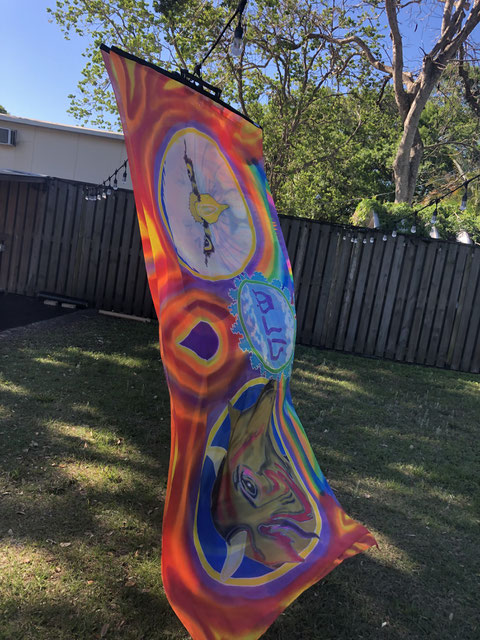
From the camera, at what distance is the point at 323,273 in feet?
28.8

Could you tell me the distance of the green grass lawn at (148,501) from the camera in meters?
2.39

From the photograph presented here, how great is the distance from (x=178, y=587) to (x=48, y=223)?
8.37 meters

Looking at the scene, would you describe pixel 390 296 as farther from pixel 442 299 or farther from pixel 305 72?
pixel 305 72

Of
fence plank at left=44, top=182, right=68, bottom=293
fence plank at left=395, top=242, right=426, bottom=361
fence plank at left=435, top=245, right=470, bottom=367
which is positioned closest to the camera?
fence plank at left=435, top=245, right=470, bottom=367

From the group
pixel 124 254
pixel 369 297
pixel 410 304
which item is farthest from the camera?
pixel 124 254

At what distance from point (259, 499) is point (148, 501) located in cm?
100

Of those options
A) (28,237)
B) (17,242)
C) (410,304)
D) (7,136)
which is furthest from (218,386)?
(7,136)

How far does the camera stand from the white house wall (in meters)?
15.2

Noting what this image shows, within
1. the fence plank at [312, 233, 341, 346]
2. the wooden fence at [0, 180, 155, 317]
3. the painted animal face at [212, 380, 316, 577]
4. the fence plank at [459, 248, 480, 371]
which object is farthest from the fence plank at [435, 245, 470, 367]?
the painted animal face at [212, 380, 316, 577]

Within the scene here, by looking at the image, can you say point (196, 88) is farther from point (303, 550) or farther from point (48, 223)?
point (48, 223)

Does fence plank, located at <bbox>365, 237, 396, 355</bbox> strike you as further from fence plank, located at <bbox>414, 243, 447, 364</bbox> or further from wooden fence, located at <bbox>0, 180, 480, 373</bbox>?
fence plank, located at <bbox>414, 243, 447, 364</bbox>

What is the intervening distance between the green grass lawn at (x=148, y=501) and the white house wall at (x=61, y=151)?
33.9ft

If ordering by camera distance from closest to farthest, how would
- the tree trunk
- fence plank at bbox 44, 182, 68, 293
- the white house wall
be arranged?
fence plank at bbox 44, 182, 68, 293, the tree trunk, the white house wall

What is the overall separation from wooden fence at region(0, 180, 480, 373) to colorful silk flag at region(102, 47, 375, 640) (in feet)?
17.0
